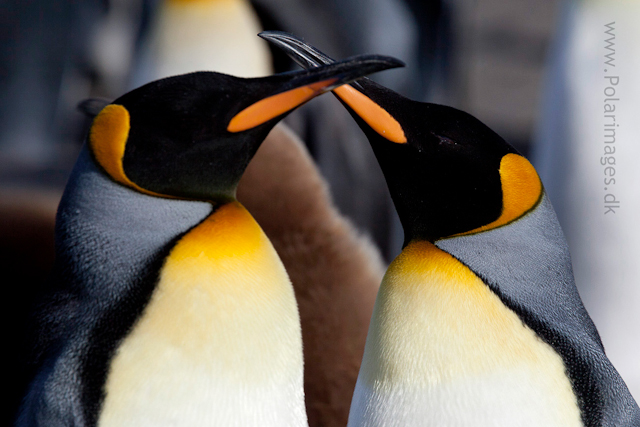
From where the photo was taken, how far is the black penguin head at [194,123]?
2.31 feet

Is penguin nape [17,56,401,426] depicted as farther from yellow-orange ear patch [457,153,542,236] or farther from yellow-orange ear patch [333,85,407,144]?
yellow-orange ear patch [457,153,542,236]

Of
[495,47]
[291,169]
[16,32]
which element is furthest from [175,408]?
[495,47]

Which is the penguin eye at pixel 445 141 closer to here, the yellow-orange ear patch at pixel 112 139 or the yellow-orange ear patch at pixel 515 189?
the yellow-orange ear patch at pixel 515 189

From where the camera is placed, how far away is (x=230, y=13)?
199 cm

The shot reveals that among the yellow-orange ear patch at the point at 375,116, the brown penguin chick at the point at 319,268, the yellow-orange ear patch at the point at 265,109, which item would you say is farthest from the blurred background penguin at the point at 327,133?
the yellow-orange ear patch at the point at 375,116

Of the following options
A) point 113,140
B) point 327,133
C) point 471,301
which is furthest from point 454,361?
point 327,133

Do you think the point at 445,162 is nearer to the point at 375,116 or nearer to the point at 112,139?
the point at 375,116

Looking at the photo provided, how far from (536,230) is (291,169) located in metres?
0.54

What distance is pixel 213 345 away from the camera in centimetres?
69

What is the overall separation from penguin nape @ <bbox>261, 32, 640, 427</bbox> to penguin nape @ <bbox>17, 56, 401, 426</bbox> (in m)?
0.10

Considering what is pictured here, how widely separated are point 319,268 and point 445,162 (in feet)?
1.42

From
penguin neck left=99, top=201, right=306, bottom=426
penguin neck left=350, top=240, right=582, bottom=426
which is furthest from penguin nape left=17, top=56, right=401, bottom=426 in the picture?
penguin neck left=350, top=240, right=582, bottom=426

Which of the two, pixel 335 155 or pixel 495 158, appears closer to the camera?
pixel 495 158

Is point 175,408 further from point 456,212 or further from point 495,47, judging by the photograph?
point 495,47
